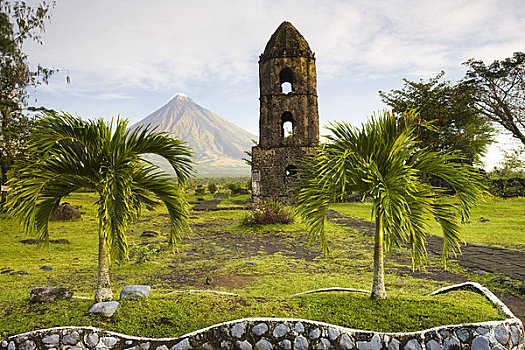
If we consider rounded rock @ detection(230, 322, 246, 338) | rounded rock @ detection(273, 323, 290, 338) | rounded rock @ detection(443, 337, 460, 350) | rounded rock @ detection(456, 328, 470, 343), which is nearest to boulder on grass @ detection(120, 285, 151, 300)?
rounded rock @ detection(230, 322, 246, 338)

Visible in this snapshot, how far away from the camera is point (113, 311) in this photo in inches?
169

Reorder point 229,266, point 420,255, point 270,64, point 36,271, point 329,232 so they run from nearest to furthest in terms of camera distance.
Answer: point 420,255 < point 36,271 < point 229,266 < point 329,232 < point 270,64

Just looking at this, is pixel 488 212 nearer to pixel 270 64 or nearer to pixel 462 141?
pixel 462 141

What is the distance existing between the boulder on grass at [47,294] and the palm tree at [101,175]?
57 centimetres

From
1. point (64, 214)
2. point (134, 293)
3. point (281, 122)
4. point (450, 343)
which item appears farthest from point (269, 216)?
point (450, 343)

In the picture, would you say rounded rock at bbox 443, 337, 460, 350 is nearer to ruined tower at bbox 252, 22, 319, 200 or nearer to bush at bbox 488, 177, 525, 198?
ruined tower at bbox 252, 22, 319, 200

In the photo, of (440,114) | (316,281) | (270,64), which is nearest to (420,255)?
(316,281)

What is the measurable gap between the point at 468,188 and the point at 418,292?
80.7 inches

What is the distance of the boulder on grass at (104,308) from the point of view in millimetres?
4242

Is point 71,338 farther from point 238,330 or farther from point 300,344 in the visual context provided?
point 300,344

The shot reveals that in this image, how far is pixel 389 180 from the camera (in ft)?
13.1

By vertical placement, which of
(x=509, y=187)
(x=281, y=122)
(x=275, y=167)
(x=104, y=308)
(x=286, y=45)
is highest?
(x=286, y=45)

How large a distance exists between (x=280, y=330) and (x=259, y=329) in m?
0.23

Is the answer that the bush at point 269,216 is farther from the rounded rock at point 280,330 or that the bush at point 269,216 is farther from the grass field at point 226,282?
the rounded rock at point 280,330
